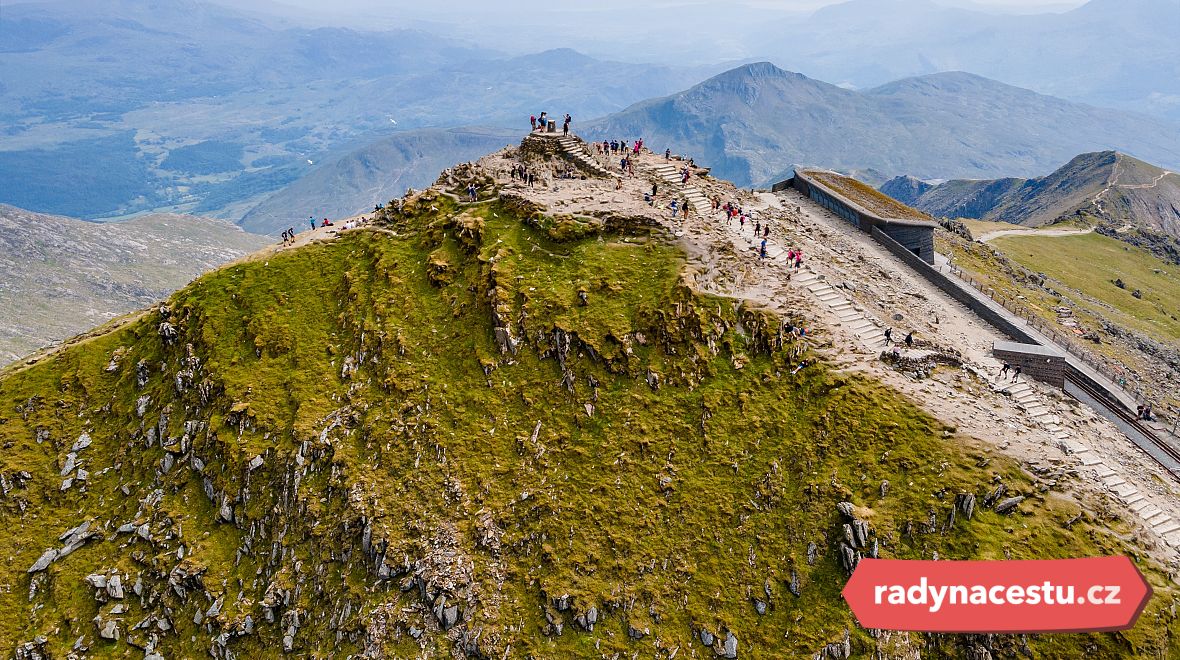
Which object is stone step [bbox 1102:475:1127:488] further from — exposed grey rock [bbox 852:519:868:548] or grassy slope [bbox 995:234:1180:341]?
grassy slope [bbox 995:234:1180:341]

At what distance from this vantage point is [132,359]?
57.2 m

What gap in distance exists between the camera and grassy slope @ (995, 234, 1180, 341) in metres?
98.5

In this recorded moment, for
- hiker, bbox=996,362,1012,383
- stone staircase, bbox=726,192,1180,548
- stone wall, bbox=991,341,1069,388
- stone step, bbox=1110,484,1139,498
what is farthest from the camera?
stone wall, bbox=991,341,1069,388

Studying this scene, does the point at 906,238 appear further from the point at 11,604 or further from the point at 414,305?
the point at 11,604

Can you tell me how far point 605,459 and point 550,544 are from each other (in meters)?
6.73

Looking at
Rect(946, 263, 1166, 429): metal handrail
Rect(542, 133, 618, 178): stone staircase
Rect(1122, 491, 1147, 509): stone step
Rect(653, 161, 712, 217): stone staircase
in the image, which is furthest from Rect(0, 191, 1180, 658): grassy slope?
Rect(946, 263, 1166, 429): metal handrail

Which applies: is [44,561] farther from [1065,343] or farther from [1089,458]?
[1065,343]

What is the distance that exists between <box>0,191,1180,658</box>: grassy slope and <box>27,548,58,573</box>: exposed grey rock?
739 mm

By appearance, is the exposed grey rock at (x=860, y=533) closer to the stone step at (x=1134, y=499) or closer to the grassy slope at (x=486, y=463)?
the grassy slope at (x=486, y=463)

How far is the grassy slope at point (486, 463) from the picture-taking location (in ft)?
120

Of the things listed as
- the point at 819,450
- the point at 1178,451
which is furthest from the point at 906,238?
the point at 819,450

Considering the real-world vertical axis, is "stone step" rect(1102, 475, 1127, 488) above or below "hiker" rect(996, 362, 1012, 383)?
below

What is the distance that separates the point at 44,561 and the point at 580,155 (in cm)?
5814

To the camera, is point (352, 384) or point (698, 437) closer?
point (698, 437)
